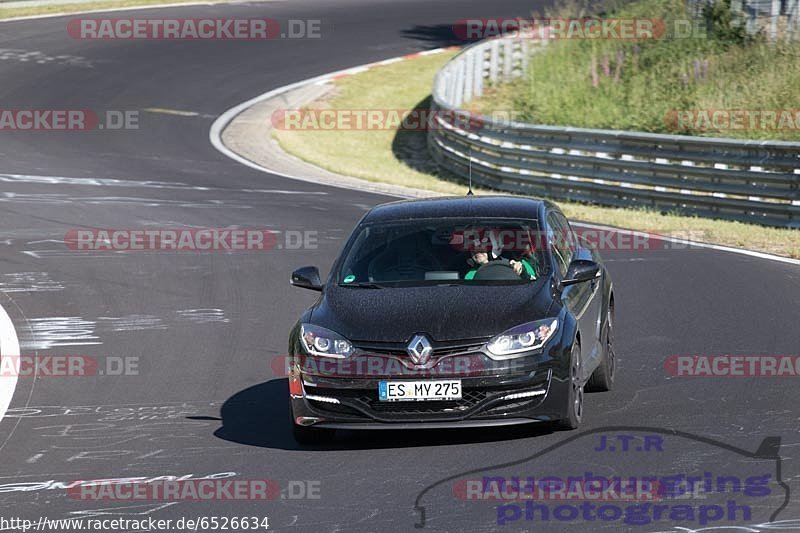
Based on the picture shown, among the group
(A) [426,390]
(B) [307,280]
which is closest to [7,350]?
(B) [307,280]

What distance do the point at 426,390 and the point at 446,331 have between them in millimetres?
386

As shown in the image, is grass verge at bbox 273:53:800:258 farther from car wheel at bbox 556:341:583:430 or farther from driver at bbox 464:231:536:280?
car wheel at bbox 556:341:583:430

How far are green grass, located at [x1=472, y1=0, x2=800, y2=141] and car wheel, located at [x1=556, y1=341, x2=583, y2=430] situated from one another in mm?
16092

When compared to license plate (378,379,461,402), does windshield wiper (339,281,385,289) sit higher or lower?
higher

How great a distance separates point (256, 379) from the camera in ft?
35.2

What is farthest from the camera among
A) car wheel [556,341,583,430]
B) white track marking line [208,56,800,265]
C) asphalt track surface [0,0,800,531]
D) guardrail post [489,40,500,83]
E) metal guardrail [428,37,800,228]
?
guardrail post [489,40,500,83]

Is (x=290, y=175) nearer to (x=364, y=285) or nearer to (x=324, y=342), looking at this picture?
(x=364, y=285)

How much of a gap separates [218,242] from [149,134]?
14059 millimetres

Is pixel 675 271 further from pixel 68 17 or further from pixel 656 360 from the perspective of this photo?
pixel 68 17

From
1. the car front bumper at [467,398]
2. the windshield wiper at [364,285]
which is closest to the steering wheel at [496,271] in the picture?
the windshield wiper at [364,285]

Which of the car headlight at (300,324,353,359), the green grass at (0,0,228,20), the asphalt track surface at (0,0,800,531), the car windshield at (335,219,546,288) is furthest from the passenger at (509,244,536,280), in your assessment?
the green grass at (0,0,228,20)

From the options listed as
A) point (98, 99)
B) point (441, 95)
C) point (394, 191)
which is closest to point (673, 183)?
point (394, 191)

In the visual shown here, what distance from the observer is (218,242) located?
1791 centimetres

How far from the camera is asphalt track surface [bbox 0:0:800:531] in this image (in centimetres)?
757
